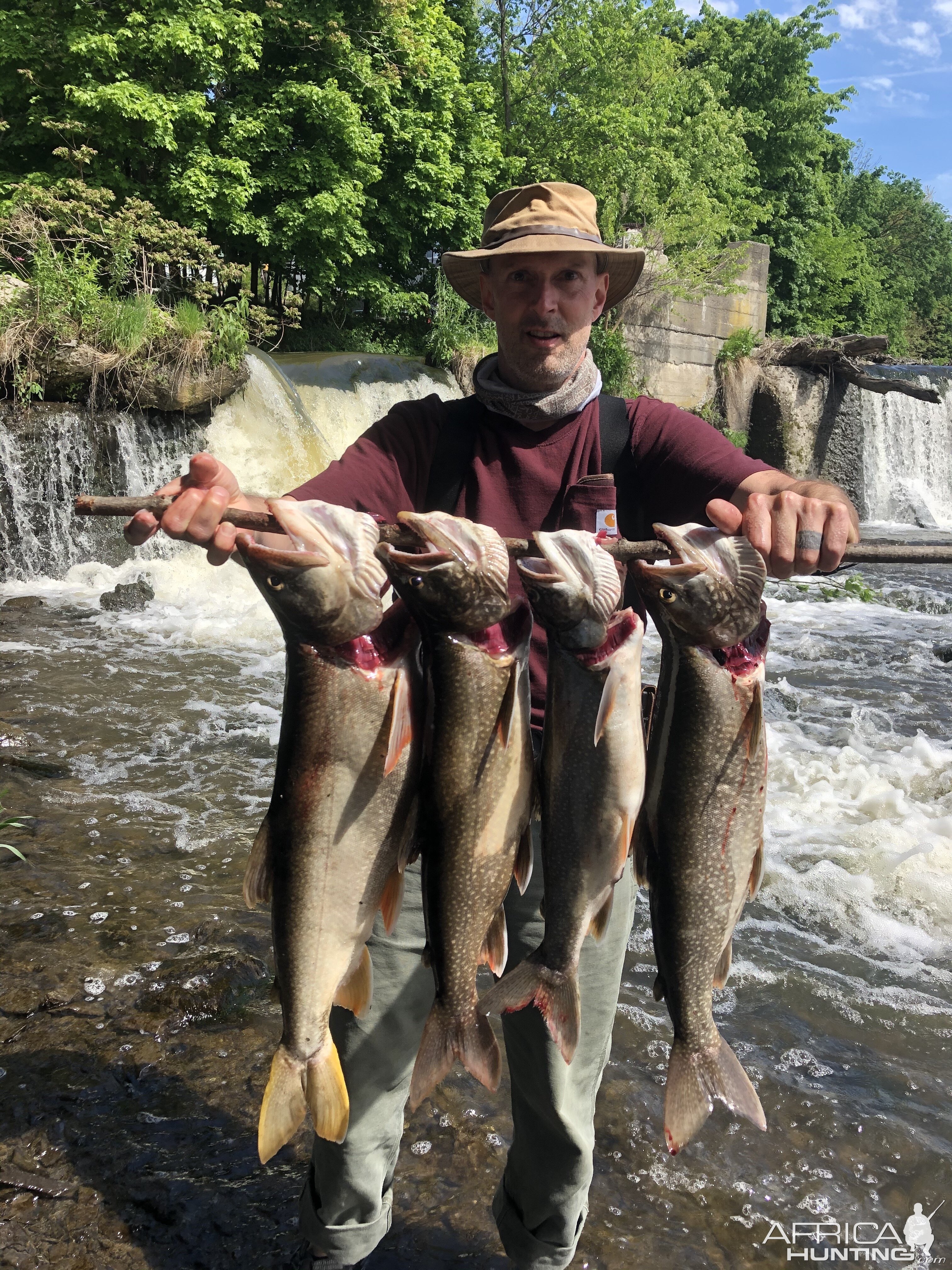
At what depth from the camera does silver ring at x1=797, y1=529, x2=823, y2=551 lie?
88.6 inches

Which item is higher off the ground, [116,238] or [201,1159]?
[116,238]

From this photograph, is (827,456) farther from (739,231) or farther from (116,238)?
(116,238)

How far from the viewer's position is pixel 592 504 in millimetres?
2799

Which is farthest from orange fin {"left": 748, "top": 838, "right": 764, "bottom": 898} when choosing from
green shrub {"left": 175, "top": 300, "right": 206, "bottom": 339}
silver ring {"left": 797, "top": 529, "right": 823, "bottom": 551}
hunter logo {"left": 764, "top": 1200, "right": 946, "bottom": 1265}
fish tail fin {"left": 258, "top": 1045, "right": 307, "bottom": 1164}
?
green shrub {"left": 175, "top": 300, "right": 206, "bottom": 339}

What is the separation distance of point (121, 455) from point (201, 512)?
11.8 meters

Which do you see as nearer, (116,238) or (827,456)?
(116,238)

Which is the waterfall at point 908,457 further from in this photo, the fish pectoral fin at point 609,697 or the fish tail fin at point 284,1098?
the fish tail fin at point 284,1098

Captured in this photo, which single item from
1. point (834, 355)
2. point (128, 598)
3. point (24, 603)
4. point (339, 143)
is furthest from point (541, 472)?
point (834, 355)

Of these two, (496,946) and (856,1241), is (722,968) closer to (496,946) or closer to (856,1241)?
(496,946)

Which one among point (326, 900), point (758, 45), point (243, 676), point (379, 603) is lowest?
point (243, 676)

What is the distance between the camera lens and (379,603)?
7.07 feet

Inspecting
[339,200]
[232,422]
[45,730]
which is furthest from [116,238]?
[45,730]

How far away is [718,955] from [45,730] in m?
6.68

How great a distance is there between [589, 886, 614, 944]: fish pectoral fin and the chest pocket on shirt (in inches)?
42.7
